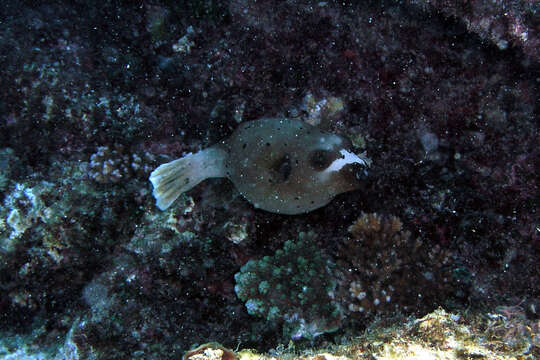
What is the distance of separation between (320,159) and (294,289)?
1.52 meters

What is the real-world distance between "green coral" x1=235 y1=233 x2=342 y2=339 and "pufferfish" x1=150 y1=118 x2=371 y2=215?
54cm

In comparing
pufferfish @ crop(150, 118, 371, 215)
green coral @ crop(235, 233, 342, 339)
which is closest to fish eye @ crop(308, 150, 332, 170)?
pufferfish @ crop(150, 118, 371, 215)

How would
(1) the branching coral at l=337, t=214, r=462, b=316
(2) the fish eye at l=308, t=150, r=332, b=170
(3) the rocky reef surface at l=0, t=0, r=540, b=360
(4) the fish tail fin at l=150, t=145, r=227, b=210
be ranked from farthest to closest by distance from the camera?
(4) the fish tail fin at l=150, t=145, r=227, b=210 → (2) the fish eye at l=308, t=150, r=332, b=170 → (1) the branching coral at l=337, t=214, r=462, b=316 → (3) the rocky reef surface at l=0, t=0, r=540, b=360

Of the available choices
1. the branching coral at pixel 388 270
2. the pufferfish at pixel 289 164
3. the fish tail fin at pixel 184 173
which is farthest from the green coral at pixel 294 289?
the fish tail fin at pixel 184 173

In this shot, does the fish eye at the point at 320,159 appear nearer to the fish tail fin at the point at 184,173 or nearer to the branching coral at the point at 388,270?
the branching coral at the point at 388,270

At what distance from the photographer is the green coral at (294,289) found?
3.87 meters

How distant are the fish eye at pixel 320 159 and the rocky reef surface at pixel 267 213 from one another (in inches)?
18.4

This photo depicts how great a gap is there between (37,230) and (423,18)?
5.54m

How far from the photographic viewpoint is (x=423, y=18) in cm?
399

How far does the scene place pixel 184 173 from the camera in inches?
170

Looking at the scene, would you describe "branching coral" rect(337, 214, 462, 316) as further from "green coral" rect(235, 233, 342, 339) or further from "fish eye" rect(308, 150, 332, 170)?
"fish eye" rect(308, 150, 332, 170)

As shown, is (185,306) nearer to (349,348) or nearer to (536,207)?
(349,348)

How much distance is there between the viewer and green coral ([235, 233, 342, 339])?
3.87 m

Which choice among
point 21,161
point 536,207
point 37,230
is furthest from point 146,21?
point 536,207
